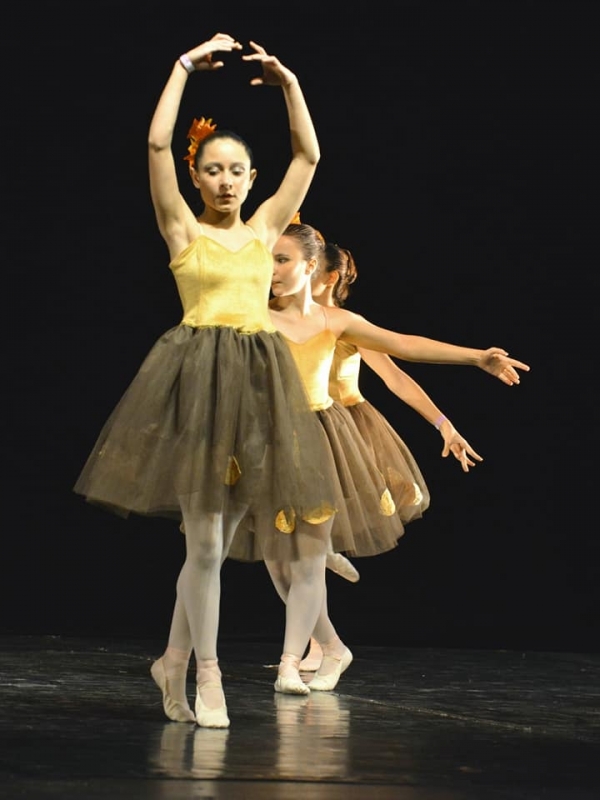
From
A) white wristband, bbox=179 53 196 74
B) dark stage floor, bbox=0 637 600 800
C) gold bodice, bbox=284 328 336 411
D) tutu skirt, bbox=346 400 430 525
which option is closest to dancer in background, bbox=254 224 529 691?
gold bodice, bbox=284 328 336 411

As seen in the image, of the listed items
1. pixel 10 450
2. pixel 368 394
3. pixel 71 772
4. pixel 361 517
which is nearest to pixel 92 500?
pixel 71 772

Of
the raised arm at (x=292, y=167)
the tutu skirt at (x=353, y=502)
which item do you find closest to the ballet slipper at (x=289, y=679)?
the tutu skirt at (x=353, y=502)

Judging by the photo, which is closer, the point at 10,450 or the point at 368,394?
the point at 10,450

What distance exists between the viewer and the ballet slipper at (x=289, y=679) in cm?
292

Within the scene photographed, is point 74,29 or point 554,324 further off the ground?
point 74,29

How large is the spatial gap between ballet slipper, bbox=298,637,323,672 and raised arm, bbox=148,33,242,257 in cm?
126

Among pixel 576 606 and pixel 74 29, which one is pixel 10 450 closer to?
pixel 74 29

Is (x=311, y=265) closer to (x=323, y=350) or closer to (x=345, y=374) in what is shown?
(x=323, y=350)

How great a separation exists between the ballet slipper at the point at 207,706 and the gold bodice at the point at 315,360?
0.92 m

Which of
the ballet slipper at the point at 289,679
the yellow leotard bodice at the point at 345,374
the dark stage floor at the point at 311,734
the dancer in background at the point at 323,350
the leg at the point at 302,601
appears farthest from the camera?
the yellow leotard bodice at the point at 345,374

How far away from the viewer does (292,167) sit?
8.75 feet

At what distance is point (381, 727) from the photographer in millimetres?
2461

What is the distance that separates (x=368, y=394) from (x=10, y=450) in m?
1.20

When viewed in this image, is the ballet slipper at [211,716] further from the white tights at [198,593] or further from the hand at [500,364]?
the hand at [500,364]
